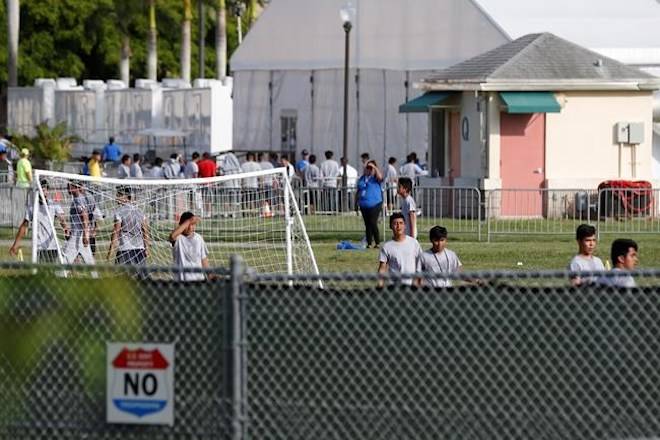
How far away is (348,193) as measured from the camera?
32.5m

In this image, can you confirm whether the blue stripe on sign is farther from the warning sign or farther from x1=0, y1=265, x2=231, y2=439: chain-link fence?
x1=0, y1=265, x2=231, y2=439: chain-link fence

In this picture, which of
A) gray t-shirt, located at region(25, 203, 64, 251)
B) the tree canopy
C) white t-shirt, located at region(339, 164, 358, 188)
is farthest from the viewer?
the tree canopy

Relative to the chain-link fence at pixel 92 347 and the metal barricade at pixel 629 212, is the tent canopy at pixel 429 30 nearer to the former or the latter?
the metal barricade at pixel 629 212

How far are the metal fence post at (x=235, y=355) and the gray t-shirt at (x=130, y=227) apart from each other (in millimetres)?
9826

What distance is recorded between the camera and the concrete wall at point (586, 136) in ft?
112

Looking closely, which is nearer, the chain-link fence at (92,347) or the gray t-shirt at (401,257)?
the chain-link fence at (92,347)

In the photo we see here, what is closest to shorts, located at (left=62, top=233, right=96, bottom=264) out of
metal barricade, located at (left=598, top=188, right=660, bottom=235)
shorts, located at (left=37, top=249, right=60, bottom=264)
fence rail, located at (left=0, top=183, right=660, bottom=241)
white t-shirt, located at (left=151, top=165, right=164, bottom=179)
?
shorts, located at (left=37, top=249, right=60, bottom=264)

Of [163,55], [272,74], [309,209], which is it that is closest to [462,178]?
[309,209]

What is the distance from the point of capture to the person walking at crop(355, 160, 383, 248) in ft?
88.6

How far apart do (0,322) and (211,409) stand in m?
1.35

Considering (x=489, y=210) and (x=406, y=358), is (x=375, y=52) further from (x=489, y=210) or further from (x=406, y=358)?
(x=406, y=358)

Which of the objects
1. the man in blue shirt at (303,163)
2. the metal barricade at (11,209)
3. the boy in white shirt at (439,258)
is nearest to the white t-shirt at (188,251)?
the boy in white shirt at (439,258)

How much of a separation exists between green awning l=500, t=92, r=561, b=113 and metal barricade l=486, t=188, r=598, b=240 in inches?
72.3

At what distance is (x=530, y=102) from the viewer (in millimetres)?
33469
